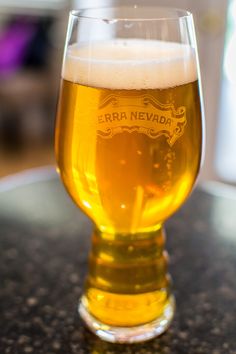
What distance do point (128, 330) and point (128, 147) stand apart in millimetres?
188

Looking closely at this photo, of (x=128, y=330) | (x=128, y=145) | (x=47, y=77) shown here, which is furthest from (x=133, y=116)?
(x=47, y=77)

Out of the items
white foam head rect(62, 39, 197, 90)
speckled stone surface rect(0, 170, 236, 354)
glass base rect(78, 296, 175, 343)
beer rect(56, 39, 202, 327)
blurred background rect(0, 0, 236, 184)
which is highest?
white foam head rect(62, 39, 197, 90)

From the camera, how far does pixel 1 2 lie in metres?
2.94

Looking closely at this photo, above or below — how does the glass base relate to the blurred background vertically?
above

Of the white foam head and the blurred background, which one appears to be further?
the blurred background

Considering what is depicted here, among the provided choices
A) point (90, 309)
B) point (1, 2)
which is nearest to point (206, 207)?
point (90, 309)

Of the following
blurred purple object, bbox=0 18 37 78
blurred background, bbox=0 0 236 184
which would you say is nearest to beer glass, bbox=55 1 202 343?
blurred background, bbox=0 0 236 184

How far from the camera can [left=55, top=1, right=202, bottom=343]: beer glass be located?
0.50 m

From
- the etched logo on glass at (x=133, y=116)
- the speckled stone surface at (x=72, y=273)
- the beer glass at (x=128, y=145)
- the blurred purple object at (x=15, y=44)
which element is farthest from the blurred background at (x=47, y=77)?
the etched logo on glass at (x=133, y=116)

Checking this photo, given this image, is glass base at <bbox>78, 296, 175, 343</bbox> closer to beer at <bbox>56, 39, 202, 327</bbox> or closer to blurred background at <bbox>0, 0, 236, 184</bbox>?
beer at <bbox>56, 39, 202, 327</bbox>

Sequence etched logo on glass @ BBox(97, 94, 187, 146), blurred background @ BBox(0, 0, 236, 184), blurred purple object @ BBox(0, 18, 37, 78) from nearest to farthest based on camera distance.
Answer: etched logo on glass @ BBox(97, 94, 187, 146)
blurred background @ BBox(0, 0, 236, 184)
blurred purple object @ BBox(0, 18, 37, 78)

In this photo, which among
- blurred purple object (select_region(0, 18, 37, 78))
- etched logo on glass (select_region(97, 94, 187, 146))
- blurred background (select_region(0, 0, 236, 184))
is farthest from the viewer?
blurred purple object (select_region(0, 18, 37, 78))

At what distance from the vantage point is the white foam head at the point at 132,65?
0.50 metres

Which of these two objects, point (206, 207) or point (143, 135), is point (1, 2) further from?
point (143, 135)
